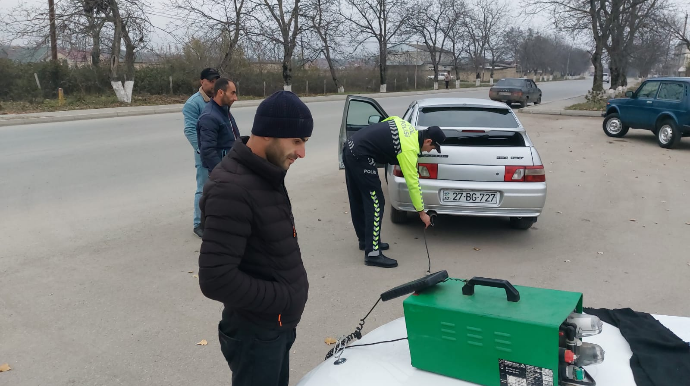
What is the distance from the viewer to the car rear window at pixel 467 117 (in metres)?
6.39

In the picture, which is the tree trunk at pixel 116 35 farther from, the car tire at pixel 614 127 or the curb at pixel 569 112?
the car tire at pixel 614 127

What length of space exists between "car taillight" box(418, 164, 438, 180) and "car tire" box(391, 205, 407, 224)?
2.79 feet

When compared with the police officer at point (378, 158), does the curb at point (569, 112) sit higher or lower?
higher

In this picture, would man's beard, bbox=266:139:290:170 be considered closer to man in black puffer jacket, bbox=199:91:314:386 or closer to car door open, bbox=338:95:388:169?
man in black puffer jacket, bbox=199:91:314:386

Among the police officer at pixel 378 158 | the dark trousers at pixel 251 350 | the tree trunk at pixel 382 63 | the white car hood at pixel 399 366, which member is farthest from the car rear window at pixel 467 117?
the tree trunk at pixel 382 63

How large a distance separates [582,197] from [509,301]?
23.5 ft

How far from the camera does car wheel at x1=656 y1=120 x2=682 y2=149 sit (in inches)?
513

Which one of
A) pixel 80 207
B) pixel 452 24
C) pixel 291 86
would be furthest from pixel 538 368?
pixel 452 24

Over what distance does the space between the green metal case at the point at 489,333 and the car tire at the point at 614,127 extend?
588 inches

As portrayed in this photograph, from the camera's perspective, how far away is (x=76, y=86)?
92.8 ft

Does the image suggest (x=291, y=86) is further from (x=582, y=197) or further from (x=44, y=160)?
(x=582, y=197)

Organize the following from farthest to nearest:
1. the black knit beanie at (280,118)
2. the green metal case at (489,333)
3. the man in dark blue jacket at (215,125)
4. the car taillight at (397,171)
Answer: the car taillight at (397,171)
the man in dark blue jacket at (215,125)
the black knit beanie at (280,118)
the green metal case at (489,333)

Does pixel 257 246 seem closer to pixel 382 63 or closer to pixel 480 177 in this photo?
pixel 480 177

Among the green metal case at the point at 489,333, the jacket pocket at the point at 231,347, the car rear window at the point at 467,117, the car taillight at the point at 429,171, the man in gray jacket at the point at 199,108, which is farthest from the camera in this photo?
the car rear window at the point at 467,117
